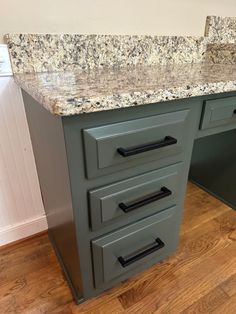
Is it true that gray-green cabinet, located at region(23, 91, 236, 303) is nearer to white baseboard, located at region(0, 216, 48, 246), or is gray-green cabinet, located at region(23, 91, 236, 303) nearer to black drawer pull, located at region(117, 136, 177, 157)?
black drawer pull, located at region(117, 136, 177, 157)

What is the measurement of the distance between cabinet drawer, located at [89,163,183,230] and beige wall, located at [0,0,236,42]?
680mm

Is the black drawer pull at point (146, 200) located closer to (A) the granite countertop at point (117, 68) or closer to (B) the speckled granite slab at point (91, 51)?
(A) the granite countertop at point (117, 68)

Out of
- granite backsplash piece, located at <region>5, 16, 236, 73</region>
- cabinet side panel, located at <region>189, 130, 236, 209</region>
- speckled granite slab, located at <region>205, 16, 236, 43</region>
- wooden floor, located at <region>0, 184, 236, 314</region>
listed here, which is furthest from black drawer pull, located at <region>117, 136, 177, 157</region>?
speckled granite slab, located at <region>205, 16, 236, 43</region>

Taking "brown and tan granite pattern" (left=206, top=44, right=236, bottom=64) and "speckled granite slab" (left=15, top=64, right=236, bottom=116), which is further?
"brown and tan granite pattern" (left=206, top=44, right=236, bottom=64)

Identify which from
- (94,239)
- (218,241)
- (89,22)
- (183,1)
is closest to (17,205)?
(94,239)

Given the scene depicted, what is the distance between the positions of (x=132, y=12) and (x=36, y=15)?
0.44 meters

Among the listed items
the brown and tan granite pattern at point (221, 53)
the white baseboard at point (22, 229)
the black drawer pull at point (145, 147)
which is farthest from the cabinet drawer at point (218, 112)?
the white baseboard at point (22, 229)

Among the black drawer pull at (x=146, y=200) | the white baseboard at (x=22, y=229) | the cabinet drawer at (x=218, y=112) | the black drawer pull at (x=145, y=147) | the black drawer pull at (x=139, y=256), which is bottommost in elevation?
the white baseboard at (x=22, y=229)

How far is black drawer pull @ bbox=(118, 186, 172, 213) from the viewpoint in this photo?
0.72 metres

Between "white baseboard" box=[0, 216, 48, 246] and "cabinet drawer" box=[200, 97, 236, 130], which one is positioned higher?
"cabinet drawer" box=[200, 97, 236, 130]

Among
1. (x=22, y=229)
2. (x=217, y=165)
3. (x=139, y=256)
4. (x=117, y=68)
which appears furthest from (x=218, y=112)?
(x=22, y=229)

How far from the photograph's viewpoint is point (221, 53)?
1.32 meters

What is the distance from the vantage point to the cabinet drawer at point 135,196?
2.24 feet

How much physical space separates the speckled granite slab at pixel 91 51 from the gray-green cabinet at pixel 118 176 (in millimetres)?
163
